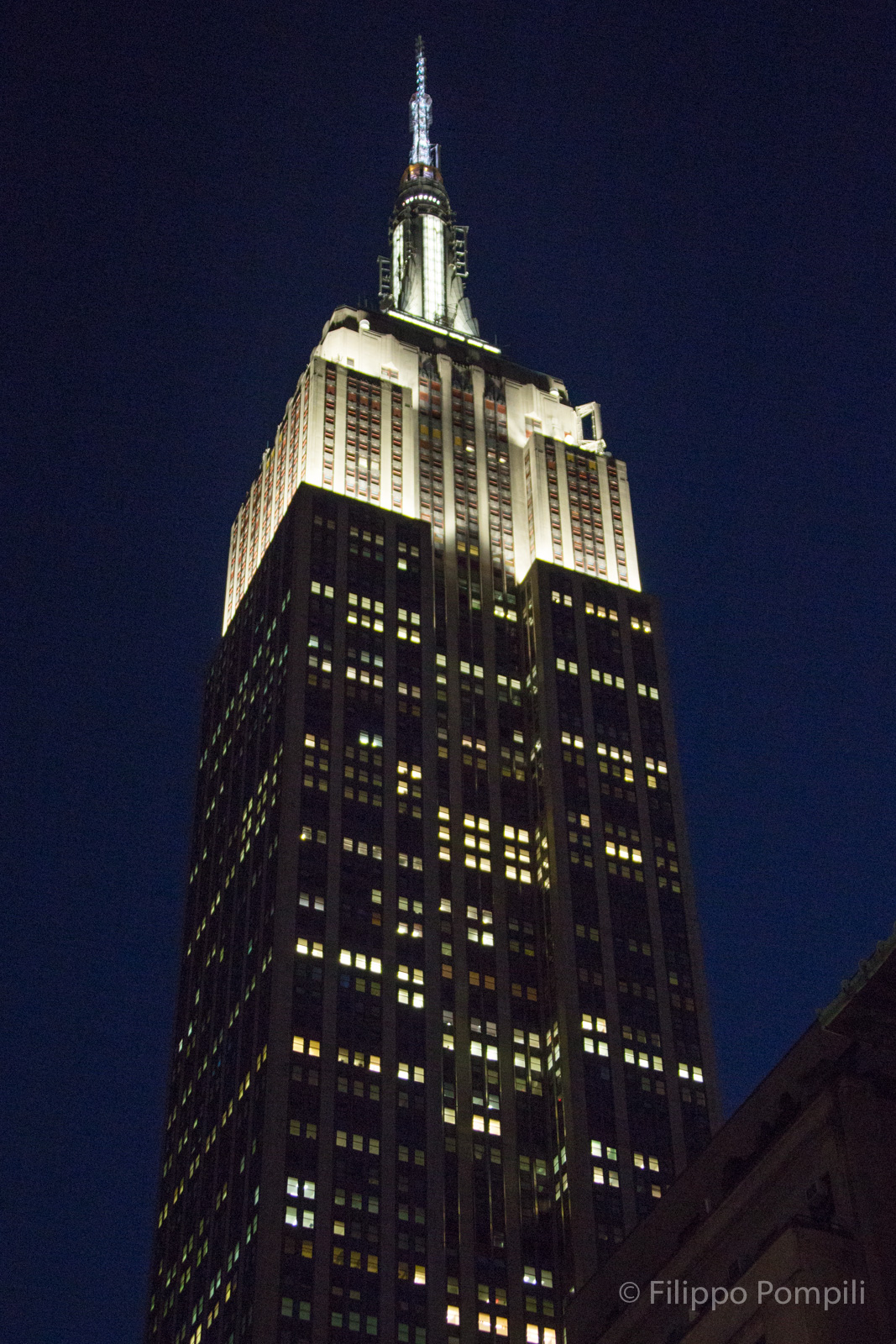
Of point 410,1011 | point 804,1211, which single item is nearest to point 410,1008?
point 410,1011

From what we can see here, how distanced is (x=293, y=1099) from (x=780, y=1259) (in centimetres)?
11166

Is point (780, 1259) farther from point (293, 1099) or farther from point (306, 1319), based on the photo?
point (293, 1099)

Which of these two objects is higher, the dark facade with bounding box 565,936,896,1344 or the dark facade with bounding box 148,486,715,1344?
the dark facade with bounding box 148,486,715,1344

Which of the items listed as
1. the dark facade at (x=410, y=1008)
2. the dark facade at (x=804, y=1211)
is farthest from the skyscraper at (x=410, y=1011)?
the dark facade at (x=804, y=1211)

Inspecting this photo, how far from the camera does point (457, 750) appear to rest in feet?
635

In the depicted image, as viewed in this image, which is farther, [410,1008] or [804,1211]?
[410,1008]

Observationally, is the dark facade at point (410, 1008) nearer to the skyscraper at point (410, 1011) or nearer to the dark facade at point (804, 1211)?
the skyscraper at point (410, 1011)

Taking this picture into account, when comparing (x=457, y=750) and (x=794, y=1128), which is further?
(x=457, y=750)

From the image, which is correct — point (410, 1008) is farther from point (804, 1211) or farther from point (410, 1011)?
point (804, 1211)

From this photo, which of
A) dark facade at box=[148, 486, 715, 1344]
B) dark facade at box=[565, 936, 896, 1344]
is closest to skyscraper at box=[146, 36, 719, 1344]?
dark facade at box=[148, 486, 715, 1344]

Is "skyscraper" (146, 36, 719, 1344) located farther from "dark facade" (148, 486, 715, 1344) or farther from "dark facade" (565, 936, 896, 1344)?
"dark facade" (565, 936, 896, 1344)

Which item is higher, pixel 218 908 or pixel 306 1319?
pixel 218 908

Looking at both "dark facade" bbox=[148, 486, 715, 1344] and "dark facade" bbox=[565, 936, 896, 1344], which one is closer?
"dark facade" bbox=[565, 936, 896, 1344]

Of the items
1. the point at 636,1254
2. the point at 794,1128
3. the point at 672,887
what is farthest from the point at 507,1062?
the point at 794,1128
